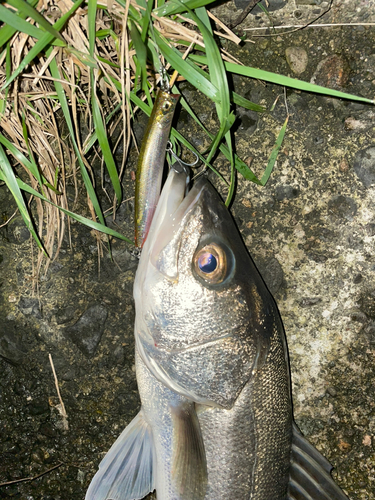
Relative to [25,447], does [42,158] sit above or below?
above

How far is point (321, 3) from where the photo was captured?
230 cm

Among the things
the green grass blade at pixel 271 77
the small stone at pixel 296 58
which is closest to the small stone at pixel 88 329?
the green grass blade at pixel 271 77

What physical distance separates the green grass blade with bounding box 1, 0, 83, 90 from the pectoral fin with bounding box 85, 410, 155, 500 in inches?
72.5

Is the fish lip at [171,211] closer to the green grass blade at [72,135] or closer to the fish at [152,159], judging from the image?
the fish at [152,159]

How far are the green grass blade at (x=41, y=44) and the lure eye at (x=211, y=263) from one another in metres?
1.18

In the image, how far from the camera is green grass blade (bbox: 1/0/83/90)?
1.81 m

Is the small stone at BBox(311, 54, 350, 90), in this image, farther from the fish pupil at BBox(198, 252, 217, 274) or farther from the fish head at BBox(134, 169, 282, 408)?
the fish pupil at BBox(198, 252, 217, 274)

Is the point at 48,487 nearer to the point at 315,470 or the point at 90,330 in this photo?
the point at 90,330

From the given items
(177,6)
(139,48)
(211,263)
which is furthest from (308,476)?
(177,6)

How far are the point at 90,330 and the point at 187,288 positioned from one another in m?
0.97

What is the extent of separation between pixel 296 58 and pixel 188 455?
2.27 m

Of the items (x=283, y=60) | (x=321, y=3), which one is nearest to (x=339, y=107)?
(x=283, y=60)

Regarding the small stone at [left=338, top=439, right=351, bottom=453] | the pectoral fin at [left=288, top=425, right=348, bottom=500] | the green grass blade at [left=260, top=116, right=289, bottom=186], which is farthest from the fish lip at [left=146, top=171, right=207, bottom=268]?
the small stone at [left=338, top=439, right=351, bottom=453]

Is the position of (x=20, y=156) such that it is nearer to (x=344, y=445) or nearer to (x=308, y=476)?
(x=308, y=476)
